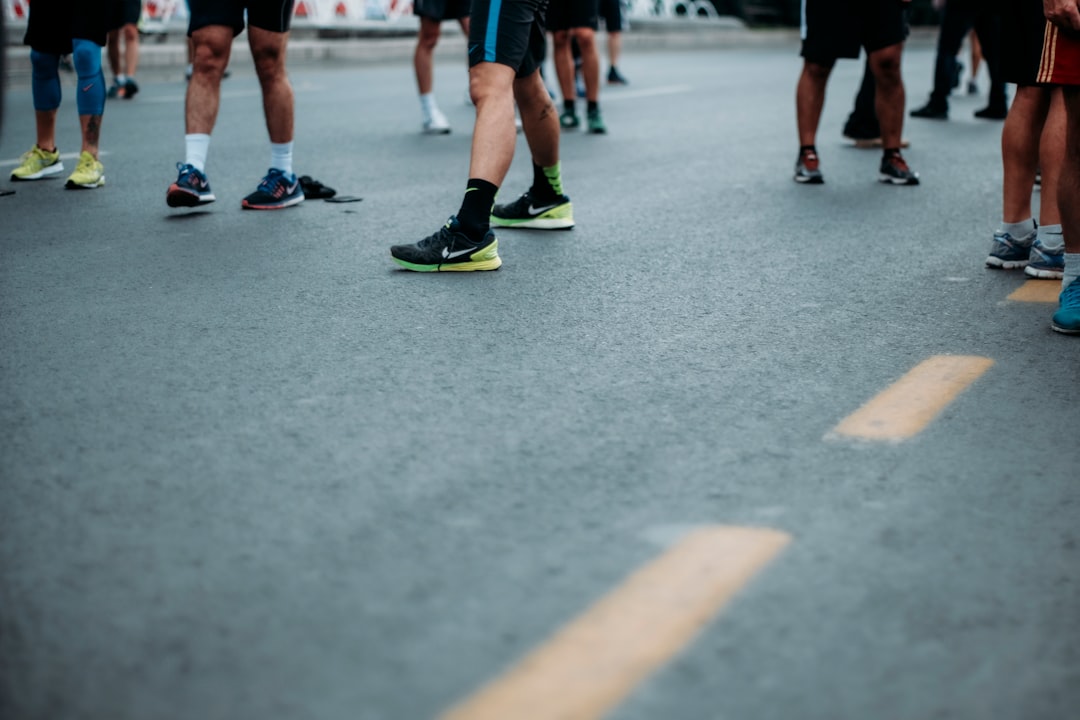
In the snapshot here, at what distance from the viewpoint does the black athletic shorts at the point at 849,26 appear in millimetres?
6824

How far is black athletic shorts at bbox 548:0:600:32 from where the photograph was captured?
967 centimetres

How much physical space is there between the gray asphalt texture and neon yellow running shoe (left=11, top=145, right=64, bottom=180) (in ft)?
3.06

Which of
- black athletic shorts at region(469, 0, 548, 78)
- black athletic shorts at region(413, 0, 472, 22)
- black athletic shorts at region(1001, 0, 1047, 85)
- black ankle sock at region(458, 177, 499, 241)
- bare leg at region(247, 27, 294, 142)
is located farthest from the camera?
black athletic shorts at region(413, 0, 472, 22)

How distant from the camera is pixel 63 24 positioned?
21.7ft

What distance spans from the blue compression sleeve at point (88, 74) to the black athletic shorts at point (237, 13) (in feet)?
3.15

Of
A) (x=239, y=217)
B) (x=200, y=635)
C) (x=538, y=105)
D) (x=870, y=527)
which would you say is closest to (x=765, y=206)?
(x=538, y=105)

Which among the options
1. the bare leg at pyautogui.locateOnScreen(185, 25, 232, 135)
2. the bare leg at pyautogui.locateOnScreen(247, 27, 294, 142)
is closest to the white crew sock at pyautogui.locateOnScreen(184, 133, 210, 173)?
the bare leg at pyautogui.locateOnScreen(185, 25, 232, 135)

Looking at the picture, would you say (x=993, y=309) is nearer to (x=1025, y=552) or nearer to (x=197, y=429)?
(x=1025, y=552)

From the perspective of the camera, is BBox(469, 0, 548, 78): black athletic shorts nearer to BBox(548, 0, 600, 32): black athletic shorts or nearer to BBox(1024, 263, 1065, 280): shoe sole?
BBox(1024, 263, 1065, 280): shoe sole

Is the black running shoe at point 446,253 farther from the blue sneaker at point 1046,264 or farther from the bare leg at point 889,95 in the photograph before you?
the bare leg at point 889,95

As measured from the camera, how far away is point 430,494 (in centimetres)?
255

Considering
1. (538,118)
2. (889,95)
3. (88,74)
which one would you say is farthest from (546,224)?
(88,74)

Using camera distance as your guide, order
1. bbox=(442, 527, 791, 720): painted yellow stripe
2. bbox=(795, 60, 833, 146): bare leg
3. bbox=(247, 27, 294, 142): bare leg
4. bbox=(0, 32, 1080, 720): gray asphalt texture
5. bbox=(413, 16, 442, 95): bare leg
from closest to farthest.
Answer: bbox=(442, 527, 791, 720): painted yellow stripe
bbox=(0, 32, 1080, 720): gray asphalt texture
bbox=(247, 27, 294, 142): bare leg
bbox=(795, 60, 833, 146): bare leg
bbox=(413, 16, 442, 95): bare leg

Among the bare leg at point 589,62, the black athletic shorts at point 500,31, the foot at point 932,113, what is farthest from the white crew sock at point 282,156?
the foot at point 932,113
